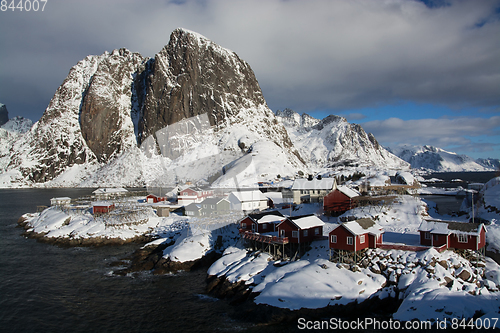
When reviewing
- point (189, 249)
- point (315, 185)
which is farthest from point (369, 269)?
point (315, 185)

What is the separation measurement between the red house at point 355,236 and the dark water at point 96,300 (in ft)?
34.8

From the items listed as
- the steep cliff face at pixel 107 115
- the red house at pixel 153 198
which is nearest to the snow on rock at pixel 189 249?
the red house at pixel 153 198

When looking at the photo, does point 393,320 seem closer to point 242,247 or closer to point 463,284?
point 463,284

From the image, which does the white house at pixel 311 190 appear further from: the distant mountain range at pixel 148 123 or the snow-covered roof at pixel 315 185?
the distant mountain range at pixel 148 123

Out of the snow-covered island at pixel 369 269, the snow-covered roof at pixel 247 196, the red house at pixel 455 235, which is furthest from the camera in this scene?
the snow-covered roof at pixel 247 196

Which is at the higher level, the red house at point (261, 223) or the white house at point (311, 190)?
the white house at point (311, 190)

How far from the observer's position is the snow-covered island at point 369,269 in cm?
2023

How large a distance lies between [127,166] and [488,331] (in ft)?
492

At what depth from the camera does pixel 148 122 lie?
514ft

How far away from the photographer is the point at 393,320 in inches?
768

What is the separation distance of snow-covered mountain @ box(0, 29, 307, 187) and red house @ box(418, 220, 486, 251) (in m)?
100

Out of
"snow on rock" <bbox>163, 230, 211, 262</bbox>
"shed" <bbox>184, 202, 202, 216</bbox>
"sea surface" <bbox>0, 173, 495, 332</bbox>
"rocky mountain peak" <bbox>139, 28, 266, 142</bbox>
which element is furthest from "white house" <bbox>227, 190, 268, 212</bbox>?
"rocky mountain peak" <bbox>139, 28, 266, 142</bbox>

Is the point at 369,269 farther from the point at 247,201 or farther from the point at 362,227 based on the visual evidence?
the point at 247,201

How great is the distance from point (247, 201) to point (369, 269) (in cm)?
2713
